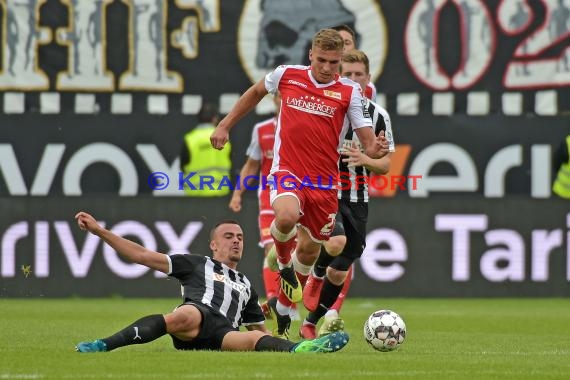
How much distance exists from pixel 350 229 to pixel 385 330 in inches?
77.9

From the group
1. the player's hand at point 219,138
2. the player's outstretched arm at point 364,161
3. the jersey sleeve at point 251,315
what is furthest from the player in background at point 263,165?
the jersey sleeve at point 251,315

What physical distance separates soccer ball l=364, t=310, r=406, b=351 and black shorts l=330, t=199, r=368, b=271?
1790mm

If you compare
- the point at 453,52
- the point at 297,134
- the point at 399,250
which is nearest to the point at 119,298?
the point at 399,250

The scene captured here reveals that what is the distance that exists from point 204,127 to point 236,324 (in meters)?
8.12

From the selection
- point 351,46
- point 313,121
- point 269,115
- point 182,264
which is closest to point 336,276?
point 313,121

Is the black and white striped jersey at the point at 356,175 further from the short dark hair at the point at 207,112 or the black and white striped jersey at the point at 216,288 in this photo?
the short dark hair at the point at 207,112

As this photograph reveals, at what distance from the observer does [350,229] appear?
1114cm

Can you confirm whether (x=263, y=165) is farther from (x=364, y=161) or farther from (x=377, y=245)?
(x=377, y=245)

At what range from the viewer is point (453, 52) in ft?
56.3

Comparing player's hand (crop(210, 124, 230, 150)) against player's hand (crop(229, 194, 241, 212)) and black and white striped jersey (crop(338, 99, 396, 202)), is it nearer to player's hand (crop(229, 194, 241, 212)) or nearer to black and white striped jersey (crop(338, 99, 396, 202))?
black and white striped jersey (crop(338, 99, 396, 202))

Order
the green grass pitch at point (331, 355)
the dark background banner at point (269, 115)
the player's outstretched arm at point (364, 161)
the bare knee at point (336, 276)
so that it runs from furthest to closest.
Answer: the dark background banner at point (269, 115)
the bare knee at point (336, 276)
the player's outstretched arm at point (364, 161)
the green grass pitch at point (331, 355)

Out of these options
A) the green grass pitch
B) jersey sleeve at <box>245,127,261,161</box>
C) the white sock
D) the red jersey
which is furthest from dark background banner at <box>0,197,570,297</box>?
the red jersey

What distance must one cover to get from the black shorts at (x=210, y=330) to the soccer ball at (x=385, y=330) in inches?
37.3

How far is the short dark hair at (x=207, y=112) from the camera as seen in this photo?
55.5 ft
